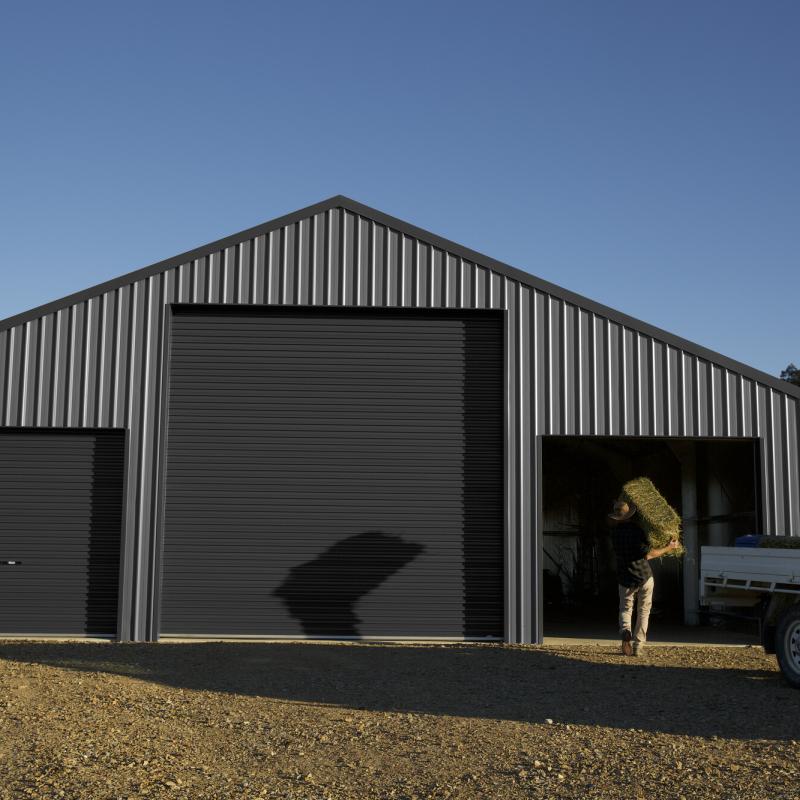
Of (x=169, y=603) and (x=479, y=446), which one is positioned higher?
(x=479, y=446)

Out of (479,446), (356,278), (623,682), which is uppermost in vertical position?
(356,278)

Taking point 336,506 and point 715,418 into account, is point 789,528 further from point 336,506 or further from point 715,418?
→ point 336,506

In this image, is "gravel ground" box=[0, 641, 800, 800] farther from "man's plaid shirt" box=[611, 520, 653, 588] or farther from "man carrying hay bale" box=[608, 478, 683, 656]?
"man's plaid shirt" box=[611, 520, 653, 588]

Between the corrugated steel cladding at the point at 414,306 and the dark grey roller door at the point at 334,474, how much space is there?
Answer: 1.02ft

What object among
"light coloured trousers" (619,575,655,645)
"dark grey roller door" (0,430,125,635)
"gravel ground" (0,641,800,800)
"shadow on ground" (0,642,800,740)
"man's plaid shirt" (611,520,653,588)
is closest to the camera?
"gravel ground" (0,641,800,800)

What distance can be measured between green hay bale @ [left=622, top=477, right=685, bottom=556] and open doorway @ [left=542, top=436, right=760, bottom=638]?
1.50 m

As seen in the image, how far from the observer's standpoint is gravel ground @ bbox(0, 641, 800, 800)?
20.4ft

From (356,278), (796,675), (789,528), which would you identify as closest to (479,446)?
(356,278)

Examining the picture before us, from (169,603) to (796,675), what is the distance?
Answer: 7.97m

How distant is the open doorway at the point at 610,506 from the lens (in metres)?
17.0

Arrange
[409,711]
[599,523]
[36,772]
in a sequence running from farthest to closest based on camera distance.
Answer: [599,523]
[409,711]
[36,772]

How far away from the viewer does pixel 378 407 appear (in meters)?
14.5

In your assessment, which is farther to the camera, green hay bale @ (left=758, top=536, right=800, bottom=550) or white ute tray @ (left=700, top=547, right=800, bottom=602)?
green hay bale @ (left=758, top=536, right=800, bottom=550)

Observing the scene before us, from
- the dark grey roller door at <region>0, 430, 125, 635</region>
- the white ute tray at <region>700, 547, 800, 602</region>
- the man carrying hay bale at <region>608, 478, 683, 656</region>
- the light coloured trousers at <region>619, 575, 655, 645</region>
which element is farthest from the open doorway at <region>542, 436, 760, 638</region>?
the dark grey roller door at <region>0, 430, 125, 635</region>
